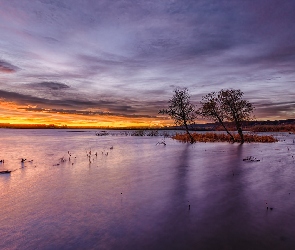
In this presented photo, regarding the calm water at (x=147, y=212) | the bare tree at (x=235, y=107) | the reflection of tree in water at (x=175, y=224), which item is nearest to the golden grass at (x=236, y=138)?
the bare tree at (x=235, y=107)

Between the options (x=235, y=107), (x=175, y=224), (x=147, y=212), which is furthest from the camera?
(x=235, y=107)

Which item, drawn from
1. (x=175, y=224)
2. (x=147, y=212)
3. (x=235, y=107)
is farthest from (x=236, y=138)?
(x=175, y=224)

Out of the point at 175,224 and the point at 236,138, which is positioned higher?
the point at 236,138

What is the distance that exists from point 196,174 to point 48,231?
11.4 meters

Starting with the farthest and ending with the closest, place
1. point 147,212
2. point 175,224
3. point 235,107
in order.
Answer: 1. point 235,107
2. point 147,212
3. point 175,224

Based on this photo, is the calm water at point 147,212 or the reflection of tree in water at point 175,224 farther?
the calm water at point 147,212

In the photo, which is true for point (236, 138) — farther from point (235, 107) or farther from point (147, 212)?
point (147, 212)

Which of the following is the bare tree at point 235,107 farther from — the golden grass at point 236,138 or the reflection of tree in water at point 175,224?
the reflection of tree in water at point 175,224

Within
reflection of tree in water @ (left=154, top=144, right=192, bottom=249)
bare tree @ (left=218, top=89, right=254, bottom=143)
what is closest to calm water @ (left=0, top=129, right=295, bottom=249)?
reflection of tree in water @ (left=154, top=144, right=192, bottom=249)

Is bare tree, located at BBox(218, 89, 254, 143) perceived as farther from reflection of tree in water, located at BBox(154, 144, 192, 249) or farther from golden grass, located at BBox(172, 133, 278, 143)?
reflection of tree in water, located at BBox(154, 144, 192, 249)

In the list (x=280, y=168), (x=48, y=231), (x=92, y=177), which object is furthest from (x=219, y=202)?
(x=280, y=168)

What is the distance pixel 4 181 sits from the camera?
1413 centimetres

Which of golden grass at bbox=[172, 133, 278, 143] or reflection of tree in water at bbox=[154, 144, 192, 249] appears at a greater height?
golden grass at bbox=[172, 133, 278, 143]

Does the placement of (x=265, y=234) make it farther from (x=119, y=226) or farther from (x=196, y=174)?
(x=196, y=174)
